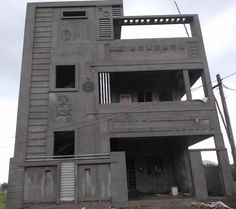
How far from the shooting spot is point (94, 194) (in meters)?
12.3

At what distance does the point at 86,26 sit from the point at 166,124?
820 cm

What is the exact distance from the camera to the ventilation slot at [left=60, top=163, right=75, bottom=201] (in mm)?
12266

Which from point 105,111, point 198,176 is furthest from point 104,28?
point 198,176

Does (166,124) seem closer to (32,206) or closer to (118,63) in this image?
(118,63)

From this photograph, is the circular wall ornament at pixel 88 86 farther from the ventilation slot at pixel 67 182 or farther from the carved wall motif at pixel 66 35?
the ventilation slot at pixel 67 182

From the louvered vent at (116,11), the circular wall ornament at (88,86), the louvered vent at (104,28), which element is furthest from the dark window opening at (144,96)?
the louvered vent at (116,11)

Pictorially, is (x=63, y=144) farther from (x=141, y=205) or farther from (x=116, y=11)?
(x=116, y=11)

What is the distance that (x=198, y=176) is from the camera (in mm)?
13336

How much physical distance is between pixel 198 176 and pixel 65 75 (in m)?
10.5

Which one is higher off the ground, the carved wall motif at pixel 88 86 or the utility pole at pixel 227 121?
the carved wall motif at pixel 88 86

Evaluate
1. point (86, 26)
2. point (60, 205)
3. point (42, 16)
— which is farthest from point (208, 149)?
point (42, 16)

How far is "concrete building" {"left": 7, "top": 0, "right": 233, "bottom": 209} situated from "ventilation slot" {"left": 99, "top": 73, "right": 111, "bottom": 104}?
0.20 ft

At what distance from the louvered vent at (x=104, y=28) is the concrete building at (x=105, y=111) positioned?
67 mm

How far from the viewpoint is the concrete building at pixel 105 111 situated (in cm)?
1270
